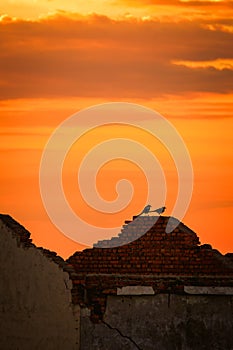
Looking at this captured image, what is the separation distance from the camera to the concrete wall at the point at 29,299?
34562mm

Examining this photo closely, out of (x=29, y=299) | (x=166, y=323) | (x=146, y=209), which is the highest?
(x=146, y=209)

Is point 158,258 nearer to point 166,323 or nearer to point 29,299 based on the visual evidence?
point 166,323

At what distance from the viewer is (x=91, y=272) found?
3803 cm

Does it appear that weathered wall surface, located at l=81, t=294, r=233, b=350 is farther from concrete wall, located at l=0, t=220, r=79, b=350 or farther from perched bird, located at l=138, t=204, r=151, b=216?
perched bird, located at l=138, t=204, r=151, b=216

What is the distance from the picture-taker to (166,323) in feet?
122

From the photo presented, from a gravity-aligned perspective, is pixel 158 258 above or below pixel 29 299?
above

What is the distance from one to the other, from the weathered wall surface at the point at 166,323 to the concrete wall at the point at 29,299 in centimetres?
191

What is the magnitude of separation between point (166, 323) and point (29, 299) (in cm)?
356

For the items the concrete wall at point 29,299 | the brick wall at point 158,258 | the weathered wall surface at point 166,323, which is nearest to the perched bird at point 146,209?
the brick wall at point 158,258

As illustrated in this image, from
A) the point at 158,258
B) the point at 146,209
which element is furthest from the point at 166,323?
the point at 146,209

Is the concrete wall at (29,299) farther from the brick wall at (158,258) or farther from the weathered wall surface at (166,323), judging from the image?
the brick wall at (158,258)

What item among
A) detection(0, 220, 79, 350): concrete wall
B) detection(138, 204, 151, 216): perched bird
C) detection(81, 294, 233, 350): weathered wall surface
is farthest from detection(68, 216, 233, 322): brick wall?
detection(0, 220, 79, 350): concrete wall

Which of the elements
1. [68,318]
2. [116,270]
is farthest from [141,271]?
[68,318]

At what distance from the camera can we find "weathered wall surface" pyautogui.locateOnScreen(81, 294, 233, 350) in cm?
3700
